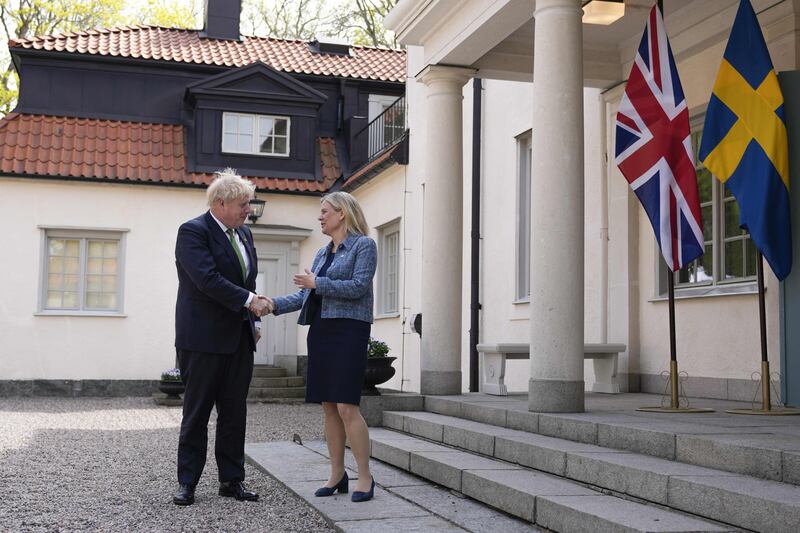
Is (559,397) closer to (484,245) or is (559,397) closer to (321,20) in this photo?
(484,245)

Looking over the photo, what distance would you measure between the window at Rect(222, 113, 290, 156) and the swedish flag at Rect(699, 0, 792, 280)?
13852mm

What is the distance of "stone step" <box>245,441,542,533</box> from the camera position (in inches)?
194

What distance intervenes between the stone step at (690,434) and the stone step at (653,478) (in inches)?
2.5

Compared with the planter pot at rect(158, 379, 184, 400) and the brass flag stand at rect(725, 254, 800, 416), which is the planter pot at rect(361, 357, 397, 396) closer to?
the brass flag stand at rect(725, 254, 800, 416)

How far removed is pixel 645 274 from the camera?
9.73 m

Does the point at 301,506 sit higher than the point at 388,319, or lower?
lower

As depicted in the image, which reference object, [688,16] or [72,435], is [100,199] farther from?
[688,16]

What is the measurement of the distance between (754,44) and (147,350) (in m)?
14.2

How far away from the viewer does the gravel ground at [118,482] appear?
536cm

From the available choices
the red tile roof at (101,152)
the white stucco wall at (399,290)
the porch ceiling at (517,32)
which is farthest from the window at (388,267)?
the porch ceiling at (517,32)

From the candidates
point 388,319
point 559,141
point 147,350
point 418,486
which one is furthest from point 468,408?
point 147,350

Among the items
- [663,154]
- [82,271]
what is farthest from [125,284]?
[663,154]

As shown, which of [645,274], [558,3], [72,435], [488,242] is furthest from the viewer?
[488,242]

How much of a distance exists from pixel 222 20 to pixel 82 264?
6945mm
